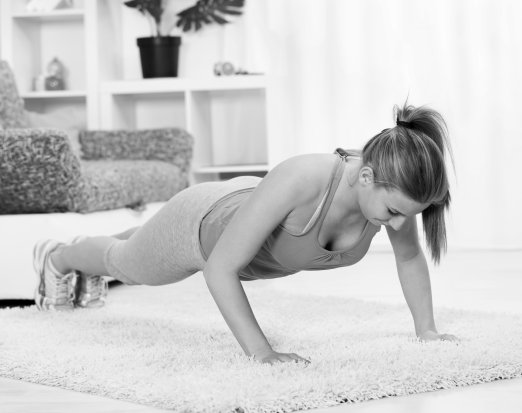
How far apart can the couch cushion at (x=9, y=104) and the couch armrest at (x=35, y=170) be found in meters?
0.79

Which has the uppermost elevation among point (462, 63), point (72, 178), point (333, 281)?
point (462, 63)

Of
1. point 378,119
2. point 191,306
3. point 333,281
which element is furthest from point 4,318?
point 378,119

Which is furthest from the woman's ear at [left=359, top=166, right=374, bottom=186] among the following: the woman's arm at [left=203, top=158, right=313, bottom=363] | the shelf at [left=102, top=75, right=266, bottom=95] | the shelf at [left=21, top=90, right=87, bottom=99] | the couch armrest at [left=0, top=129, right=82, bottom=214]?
the shelf at [left=21, top=90, right=87, bottom=99]

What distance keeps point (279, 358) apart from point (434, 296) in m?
1.15

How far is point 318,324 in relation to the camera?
212 cm

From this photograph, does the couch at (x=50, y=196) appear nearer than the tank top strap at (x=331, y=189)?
No

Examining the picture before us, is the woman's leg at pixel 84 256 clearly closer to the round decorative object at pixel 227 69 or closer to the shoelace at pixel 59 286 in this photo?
the shoelace at pixel 59 286

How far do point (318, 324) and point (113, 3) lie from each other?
2791 millimetres

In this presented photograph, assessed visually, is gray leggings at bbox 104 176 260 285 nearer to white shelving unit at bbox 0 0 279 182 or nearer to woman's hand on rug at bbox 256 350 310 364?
woman's hand on rug at bbox 256 350 310 364

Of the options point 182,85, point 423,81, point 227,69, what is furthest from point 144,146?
point 423,81

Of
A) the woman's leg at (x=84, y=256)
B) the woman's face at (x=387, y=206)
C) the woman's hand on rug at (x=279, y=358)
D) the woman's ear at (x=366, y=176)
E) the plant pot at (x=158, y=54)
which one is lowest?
the woman's hand on rug at (x=279, y=358)

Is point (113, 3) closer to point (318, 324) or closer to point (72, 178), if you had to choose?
point (72, 178)

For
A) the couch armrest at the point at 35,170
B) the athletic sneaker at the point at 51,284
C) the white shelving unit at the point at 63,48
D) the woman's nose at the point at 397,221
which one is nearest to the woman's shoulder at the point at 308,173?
the woman's nose at the point at 397,221

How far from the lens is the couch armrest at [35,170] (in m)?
2.58
